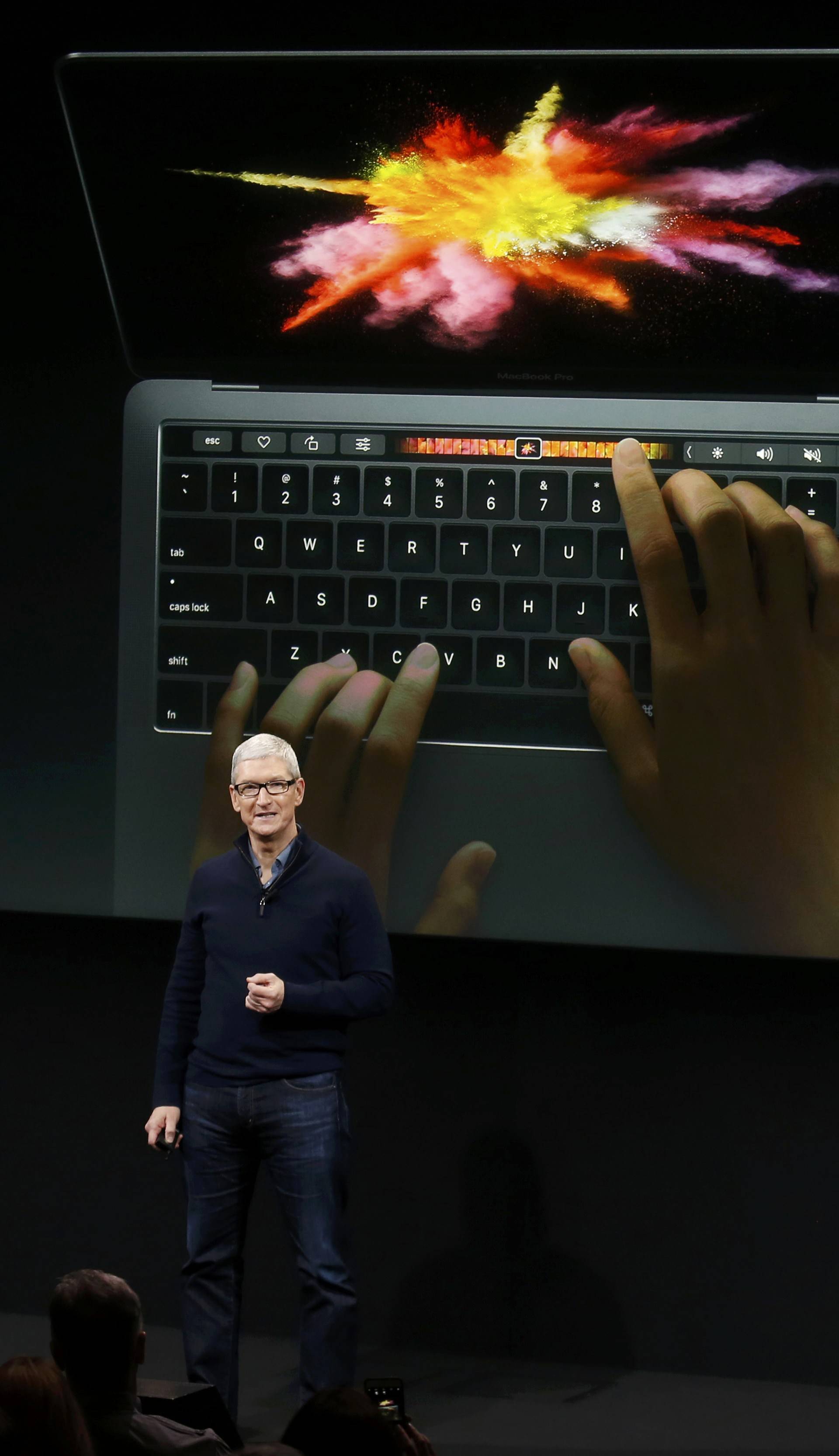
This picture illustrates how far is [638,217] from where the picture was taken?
267 centimetres

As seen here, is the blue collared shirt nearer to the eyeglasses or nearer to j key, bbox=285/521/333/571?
the eyeglasses

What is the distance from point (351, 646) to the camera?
288cm

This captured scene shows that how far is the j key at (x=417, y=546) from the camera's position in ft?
9.36

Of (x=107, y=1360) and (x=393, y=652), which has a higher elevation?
(x=393, y=652)

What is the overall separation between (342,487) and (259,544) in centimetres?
18

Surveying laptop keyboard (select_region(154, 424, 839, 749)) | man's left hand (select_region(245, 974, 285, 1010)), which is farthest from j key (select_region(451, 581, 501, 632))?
man's left hand (select_region(245, 974, 285, 1010))

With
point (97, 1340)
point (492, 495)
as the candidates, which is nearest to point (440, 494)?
point (492, 495)

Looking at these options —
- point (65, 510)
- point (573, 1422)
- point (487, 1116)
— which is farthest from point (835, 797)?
point (65, 510)

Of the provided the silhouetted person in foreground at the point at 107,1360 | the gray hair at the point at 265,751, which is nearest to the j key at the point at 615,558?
the gray hair at the point at 265,751

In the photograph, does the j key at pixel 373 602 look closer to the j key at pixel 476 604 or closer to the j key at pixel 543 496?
the j key at pixel 476 604

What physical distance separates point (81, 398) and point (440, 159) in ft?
2.49

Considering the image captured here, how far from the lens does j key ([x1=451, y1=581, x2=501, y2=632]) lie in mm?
2834

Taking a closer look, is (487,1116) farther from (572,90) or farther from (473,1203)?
(572,90)

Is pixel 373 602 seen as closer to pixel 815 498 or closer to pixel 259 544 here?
pixel 259 544
